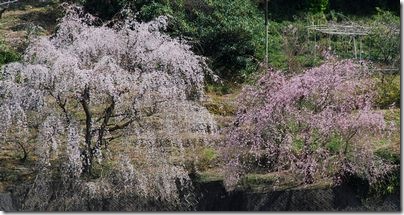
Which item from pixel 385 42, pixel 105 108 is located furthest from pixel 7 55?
pixel 385 42

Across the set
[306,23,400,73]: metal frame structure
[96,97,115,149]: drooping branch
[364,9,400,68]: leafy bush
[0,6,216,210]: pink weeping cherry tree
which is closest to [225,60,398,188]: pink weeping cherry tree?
[0,6,216,210]: pink weeping cherry tree

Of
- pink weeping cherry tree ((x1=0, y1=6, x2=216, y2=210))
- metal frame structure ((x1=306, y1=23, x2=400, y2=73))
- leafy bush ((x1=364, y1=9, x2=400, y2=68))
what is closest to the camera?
pink weeping cherry tree ((x1=0, y1=6, x2=216, y2=210))

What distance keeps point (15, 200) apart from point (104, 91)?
1936 millimetres

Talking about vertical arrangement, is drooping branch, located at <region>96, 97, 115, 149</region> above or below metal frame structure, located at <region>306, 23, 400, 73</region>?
above

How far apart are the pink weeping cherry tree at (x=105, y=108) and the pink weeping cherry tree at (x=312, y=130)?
624 mm

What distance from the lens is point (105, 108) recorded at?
10078 mm

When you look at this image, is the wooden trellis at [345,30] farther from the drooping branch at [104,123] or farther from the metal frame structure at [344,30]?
the drooping branch at [104,123]

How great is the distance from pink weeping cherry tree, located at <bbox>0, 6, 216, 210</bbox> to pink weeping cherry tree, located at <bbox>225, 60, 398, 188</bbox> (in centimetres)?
62

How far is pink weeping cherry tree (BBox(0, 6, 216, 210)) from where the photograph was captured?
910 cm

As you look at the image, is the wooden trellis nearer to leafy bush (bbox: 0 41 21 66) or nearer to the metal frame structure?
the metal frame structure

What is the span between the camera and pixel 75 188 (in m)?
9.46

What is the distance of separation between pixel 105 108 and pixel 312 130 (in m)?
2.88

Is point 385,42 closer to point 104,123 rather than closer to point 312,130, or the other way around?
point 312,130

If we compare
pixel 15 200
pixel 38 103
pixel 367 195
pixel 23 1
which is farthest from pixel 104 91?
pixel 23 1
